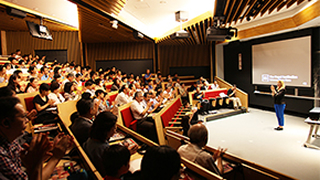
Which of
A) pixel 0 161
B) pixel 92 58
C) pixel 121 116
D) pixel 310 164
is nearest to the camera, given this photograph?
pixel 0 161

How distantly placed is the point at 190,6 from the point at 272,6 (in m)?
2.41

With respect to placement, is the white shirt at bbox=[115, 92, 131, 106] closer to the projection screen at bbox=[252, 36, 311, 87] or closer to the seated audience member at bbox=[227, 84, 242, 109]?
the seated audience member at bbox=[227, 84, 242, 109]

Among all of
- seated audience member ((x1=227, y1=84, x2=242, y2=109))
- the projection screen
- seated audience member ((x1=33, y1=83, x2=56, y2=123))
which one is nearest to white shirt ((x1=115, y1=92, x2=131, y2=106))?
seated audience member ((x1=33, y1=83, x2=56, y2=123))

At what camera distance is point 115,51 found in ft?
40.1

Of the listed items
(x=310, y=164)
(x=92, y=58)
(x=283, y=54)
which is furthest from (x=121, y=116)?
(x=92, y=58)

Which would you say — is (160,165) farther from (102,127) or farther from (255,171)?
(255,171)

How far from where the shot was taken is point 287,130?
232 inches

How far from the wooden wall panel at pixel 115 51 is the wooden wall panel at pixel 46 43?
0.70 m

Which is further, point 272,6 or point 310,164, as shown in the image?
point 272,6

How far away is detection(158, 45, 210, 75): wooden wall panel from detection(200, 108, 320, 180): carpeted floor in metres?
5.84

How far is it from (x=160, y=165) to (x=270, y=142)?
15.3ft

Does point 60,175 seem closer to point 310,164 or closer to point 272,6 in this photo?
point 310,164

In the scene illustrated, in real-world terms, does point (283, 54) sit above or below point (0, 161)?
above

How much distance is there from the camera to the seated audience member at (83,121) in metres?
2.28
